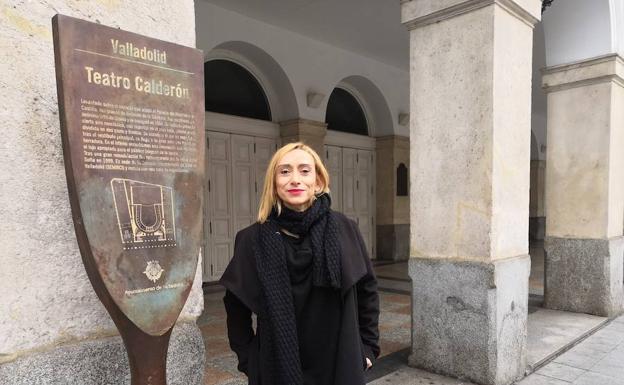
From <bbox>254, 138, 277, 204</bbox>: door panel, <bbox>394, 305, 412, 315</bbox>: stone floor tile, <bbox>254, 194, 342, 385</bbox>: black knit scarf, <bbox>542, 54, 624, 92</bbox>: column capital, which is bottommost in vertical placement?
<bbox>394, 305, 412, 315</bbox>: stone floor tile

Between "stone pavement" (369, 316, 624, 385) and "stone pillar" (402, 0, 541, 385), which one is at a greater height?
"stone pillar" (402, 0, 541, 385)

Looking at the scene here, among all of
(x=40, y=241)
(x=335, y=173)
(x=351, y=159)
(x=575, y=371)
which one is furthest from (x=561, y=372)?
(x=351, y=159)

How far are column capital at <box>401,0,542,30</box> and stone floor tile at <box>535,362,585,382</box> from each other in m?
3.15

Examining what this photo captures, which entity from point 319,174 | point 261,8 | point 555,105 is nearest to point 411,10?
point 319,174

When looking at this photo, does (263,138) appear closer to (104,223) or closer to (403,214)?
(403,214)

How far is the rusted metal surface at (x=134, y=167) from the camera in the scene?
1.41 metres

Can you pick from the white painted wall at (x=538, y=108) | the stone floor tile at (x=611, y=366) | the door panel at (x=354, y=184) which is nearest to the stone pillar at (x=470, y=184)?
the stone floor tile at (x=611, y=366)

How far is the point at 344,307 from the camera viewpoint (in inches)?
69.7

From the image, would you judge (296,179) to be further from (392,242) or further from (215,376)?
(392,242)

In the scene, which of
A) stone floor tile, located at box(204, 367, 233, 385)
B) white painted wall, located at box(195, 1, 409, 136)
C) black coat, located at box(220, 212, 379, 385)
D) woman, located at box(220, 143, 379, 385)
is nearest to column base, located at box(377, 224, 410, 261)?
white painted wall, located at box(195, 1, 409, 136)

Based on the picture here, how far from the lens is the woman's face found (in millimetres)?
1775

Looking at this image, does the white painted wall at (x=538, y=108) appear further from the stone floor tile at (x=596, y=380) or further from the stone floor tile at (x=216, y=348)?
the stone floor tile at (x=216, y=348)

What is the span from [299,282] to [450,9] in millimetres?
2953

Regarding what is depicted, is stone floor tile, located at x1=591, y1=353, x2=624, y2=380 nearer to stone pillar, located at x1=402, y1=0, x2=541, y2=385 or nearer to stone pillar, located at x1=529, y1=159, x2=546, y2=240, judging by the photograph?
stone pillar, located at x1=402, y1=0, x2=541, y2=385
